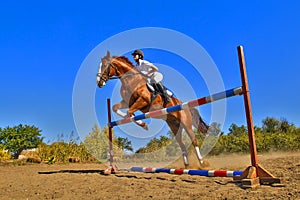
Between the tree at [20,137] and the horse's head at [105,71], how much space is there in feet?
46.6

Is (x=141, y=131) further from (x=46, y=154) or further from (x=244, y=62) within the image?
(x=46, y=154)

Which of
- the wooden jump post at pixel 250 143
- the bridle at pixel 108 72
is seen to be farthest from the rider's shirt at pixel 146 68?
the wooden jump post at pixel 250 143

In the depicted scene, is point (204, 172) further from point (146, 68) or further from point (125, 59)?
point (125, 59)

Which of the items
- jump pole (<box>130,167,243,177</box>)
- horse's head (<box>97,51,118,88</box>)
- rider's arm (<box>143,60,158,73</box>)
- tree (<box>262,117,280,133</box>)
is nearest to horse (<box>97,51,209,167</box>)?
horse's head (<box>97,51,118,88</box>)

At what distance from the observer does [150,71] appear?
519 cm

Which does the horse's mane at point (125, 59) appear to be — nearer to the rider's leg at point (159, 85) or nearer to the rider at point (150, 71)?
the rider at point (150, 71)

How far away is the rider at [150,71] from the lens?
5.17 m

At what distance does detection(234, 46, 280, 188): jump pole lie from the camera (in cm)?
273

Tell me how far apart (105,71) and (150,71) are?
0.87 metres

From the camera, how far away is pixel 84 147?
10773 mm

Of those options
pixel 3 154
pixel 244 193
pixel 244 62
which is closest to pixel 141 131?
pixel 244 62

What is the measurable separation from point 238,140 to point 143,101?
6498 millimetres

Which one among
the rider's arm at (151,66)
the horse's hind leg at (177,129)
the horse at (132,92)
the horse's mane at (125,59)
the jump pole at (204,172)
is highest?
the horse's mane at (125,59)

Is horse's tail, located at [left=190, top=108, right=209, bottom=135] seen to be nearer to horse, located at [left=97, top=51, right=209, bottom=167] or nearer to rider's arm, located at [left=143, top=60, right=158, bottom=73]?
horse, located at [left=97, top=51, right=209, bottom=167]
